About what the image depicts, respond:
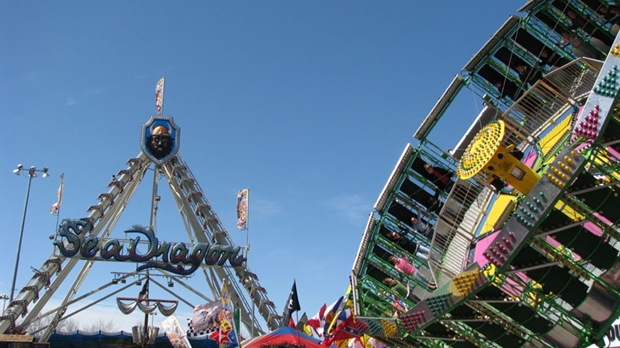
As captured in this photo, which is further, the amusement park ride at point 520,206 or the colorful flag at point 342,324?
the colorful flag at point 342,324

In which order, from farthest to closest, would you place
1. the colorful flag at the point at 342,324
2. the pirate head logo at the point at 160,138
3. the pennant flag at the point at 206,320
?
the pirate head logo at the point at 160,138
the colorful flag at the point at 342,324
the pennant flag at the point at 206,320

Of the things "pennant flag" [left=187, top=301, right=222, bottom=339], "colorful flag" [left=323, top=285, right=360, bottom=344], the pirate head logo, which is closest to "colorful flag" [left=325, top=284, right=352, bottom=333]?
"colorful flag" [left=323, top=285, right=360, bottom=344]

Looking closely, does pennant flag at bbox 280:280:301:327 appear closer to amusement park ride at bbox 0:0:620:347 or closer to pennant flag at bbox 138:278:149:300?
amusement park ride at bbox 0:0:620:347

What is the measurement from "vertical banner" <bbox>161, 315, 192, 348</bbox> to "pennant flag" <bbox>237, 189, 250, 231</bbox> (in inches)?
827

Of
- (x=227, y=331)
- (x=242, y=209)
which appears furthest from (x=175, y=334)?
(x=242, y=209)

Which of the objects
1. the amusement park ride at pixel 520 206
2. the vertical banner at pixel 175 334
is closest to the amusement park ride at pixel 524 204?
the amusement park ride at pixel 520 206

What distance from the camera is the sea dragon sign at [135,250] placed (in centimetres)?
4553

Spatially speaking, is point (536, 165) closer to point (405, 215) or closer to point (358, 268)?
point (405, 215)

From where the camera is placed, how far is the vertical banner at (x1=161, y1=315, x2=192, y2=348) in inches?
1185

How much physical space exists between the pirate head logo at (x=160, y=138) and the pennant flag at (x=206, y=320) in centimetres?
1718

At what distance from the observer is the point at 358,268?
34.3 m

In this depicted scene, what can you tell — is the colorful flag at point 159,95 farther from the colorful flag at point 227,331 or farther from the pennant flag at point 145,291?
the colorful flag at point 227,331

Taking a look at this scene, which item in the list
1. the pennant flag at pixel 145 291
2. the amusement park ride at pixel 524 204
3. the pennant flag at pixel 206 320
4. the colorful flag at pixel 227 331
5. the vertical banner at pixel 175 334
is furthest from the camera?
the pennant flag at pixel 145 291

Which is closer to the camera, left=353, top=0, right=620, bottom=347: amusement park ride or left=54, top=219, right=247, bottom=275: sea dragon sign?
left=353, top=0, right=620, bottom=347: amusement park ride
